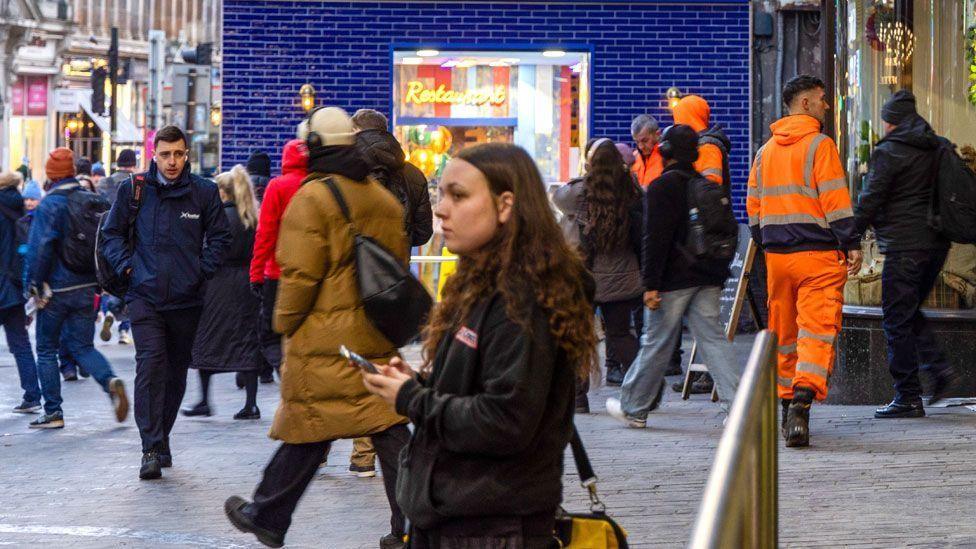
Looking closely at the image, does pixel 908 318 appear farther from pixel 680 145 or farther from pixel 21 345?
pixel 21 345

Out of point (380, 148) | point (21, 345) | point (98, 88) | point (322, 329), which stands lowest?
point (21, 345)

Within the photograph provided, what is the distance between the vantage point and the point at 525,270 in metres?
3.84

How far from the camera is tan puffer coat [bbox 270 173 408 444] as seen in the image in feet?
21.1

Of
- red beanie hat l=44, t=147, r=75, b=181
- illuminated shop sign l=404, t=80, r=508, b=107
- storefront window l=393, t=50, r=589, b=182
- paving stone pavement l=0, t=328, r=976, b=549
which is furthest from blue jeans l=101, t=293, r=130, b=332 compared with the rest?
paving stone pavement l=0, t=328, r=976, b=549

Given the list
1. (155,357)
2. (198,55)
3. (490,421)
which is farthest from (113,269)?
(198,55)

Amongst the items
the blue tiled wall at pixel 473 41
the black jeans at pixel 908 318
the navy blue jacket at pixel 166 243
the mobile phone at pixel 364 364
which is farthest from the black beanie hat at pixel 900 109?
the mobile phone at pixel 364 364

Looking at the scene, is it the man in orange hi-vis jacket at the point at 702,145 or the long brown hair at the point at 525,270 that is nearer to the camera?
the long brown hair at the point at 525,270

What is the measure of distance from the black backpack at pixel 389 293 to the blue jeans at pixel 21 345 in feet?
20.6

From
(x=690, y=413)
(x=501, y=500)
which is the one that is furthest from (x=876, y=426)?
(x=501, y=500)

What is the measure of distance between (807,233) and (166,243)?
3.50m

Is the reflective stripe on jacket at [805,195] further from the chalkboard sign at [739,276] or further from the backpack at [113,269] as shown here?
the backpack at [113,269]

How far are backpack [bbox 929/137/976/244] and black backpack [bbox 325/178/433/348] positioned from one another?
4867 mm

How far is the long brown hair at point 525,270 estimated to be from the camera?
12.5 feet

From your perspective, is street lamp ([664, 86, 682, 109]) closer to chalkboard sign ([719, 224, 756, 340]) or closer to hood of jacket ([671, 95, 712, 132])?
chalkboard sign ([719, 224, 756, 340])
